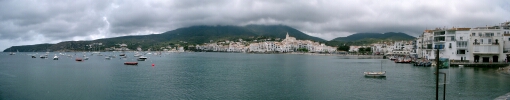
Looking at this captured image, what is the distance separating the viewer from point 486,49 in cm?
4141

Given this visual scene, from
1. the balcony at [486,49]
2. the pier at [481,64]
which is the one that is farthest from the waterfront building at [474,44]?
the pier at [481,64]

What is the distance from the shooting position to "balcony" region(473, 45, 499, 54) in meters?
41.2

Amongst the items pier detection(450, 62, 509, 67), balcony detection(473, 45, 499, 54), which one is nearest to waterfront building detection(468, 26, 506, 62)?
balcony detection(473, 45, 499, 54)

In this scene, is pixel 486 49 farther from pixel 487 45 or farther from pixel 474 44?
pixel 474 44

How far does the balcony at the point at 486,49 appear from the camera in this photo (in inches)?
1623

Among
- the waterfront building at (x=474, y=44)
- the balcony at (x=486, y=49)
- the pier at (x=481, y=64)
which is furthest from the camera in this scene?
the waterfront building at (x=474, y=44)

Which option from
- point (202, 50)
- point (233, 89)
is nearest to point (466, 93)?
point (233, 89)

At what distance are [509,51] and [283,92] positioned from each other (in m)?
35.3

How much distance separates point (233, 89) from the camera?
2248cm

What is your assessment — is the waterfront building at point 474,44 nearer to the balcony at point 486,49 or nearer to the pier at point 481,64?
the balcony at point 486,49

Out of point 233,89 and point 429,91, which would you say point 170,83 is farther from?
point 429,91

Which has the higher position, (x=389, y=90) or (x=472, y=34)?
(x=472, y=34)

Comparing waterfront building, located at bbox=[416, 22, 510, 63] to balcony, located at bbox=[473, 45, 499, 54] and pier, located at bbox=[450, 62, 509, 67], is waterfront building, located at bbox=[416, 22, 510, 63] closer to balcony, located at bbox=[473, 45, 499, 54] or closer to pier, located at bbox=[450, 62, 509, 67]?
balcony, located at bbox=[473, 45, 499, 54]

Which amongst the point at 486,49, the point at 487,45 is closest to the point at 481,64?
the point at 486,49
